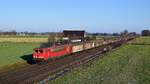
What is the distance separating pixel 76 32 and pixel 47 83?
254 ft

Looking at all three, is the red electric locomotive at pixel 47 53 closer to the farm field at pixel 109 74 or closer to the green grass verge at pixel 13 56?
the green grass verge at pixel 13 56

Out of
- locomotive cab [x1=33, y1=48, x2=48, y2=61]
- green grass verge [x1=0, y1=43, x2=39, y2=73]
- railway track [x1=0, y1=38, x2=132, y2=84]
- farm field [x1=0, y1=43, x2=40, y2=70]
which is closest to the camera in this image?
railway track [x1=0, y1=38, x2=132, y2=84]

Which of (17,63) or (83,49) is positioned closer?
(17,63)

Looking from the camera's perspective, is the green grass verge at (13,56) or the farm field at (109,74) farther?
the green grass verge at (13,56)

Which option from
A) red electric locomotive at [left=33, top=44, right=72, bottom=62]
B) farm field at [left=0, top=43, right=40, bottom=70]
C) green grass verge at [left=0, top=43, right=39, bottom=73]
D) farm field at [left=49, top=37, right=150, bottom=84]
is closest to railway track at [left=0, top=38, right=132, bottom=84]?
red electric locomotive at [left=33, top=44, right=72, bottom=62]

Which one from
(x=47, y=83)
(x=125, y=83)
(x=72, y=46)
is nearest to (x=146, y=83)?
(x=125, y=83)

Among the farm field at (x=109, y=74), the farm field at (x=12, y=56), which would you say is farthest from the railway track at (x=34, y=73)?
the farm field at (x=12, y=56)

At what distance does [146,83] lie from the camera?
19312 millimetres

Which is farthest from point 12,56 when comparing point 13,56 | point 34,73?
point 34,73

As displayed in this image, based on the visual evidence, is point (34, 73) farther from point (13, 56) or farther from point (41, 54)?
point (13, 56)

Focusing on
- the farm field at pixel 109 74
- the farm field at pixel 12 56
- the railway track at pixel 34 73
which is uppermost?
the farm field at pixel 109 74

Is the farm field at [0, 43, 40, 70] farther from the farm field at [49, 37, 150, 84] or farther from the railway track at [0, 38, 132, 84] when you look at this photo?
the farm field at [49, 37, 150, 84]

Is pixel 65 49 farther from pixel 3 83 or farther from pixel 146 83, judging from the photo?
pixel 146 83

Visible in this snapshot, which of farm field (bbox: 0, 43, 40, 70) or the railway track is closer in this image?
the railway track
